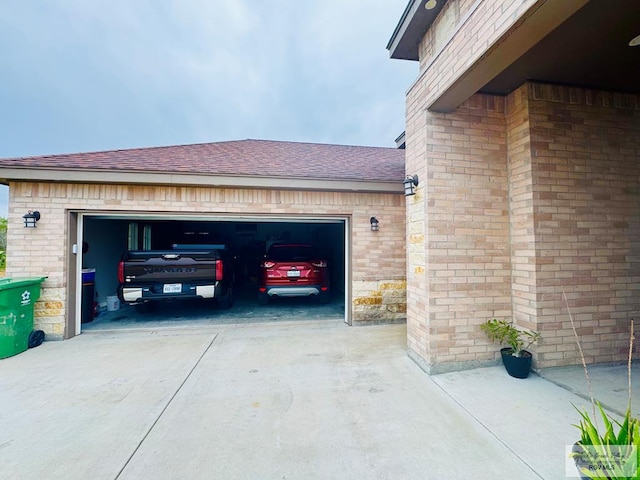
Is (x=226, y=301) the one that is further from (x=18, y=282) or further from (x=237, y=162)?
(x=18, y=282)

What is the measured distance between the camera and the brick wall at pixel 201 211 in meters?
4.80

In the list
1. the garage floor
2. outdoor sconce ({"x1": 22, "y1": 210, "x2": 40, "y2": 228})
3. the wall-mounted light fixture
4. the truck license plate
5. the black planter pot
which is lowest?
the garage floor

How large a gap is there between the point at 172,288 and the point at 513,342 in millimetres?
5857

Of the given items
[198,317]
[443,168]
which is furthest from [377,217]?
[198,317]

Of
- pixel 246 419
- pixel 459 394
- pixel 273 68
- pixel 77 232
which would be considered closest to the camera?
pixel 246 419

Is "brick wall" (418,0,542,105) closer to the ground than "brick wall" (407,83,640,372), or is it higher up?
higher up

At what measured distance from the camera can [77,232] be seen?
5203 millimetres

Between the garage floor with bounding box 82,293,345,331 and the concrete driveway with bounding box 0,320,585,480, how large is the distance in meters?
1.65

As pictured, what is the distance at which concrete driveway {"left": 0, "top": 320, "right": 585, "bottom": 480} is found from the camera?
6.64 ft

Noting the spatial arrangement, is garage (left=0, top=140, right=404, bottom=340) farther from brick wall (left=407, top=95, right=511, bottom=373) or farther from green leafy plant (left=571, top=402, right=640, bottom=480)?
green leafy plant (left=571, top=402, right=640, bottom=480)

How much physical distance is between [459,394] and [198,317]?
539 centimetres

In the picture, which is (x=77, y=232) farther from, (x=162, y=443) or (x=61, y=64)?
(x=61, y=64)

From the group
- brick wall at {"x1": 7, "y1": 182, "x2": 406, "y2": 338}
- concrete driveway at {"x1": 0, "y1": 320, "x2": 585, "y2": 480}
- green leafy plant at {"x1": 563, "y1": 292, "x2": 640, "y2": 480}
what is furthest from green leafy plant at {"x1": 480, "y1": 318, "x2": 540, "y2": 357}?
brick wall at {"x1": 7, "y1": 182, "x2": 406, "y2": 338}

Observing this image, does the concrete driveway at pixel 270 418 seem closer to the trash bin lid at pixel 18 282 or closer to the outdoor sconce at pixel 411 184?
the trash bin lid at pixel 18 282
